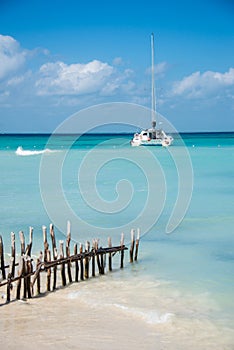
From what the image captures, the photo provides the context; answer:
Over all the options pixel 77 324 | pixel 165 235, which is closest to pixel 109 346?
pixel 77 324

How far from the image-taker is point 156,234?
16.5 meters

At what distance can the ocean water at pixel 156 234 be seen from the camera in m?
9.62

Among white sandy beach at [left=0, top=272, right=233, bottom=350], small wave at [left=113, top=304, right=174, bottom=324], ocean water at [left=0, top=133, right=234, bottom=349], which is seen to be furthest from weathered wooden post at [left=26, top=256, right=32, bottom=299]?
small wave at [left=113, top=304, right=174, bottom=324]

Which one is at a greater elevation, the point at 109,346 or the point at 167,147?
the point at 167,147

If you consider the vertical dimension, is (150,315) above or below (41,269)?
below

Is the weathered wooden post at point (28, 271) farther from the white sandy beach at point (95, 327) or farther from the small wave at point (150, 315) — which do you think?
the small wave at point (150, 315)

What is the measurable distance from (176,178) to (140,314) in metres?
24.7

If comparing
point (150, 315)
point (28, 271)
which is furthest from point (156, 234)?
point (28, 271)

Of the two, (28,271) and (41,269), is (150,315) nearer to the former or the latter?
(41,269)

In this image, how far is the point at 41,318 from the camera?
9.24 meters

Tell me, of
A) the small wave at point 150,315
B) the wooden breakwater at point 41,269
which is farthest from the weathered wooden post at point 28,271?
the small wave at point 150,315

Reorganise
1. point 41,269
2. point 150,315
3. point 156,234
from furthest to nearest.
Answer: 1. point 156,234
2. point 41,269
3. point 150,315

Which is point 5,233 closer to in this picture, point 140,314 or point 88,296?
point 88,296

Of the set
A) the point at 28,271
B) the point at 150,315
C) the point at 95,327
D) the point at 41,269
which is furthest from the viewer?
the point at 41,269
